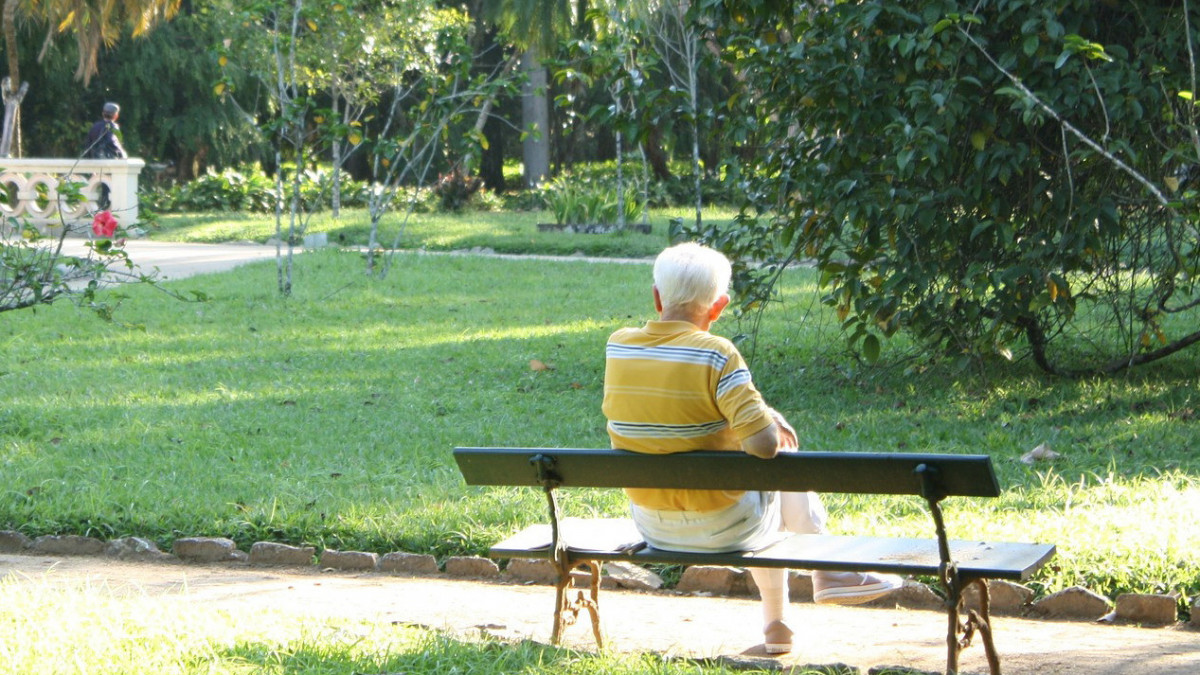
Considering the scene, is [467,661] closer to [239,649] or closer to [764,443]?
[239,649]

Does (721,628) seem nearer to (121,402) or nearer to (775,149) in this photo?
(775,149)

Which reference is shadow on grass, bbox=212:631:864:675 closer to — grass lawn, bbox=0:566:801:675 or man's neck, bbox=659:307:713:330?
grass lawn, bbox=0:566:801:675

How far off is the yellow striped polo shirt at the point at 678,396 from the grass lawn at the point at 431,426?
1.63 meters

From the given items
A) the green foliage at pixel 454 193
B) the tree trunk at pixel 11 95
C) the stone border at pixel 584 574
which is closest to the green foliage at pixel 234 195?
the green foliage at pixel 454 193

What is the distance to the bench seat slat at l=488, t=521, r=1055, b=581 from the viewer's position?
3.76 metres

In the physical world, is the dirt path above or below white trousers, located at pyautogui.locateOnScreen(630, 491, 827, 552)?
below

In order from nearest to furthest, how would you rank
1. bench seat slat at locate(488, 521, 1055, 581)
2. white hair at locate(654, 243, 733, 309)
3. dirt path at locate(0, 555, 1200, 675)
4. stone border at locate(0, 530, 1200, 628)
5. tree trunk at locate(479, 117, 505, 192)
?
bench seat slat at locate(488, 521, 1055, 581), white hair at locate(654, 243, 733, 309), dirt path at locate(0, 555, 1200, 675), stone border at locate(0, 530, 1200, 628), tree trunk at locate(479, 117, 505, 192)

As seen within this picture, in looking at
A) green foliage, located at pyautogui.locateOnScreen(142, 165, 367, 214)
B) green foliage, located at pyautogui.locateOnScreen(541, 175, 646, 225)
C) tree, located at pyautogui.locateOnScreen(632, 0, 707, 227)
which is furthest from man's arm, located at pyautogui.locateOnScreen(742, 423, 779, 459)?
green foliage, located at pyautogui.locateOnScreen(142, 165, 367, 214)

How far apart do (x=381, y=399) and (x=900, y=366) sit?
3.56 meters

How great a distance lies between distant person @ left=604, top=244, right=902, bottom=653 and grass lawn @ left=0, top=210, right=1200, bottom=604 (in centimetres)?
146

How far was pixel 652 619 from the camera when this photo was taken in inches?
192

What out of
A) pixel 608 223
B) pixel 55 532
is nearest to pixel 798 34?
pixel 55 532

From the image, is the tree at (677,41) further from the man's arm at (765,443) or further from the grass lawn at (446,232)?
the man's arm at (765,443)

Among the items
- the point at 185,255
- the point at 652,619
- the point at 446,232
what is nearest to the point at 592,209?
the point at 446,232
